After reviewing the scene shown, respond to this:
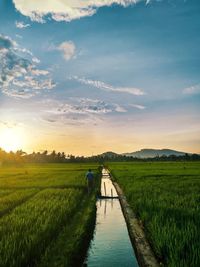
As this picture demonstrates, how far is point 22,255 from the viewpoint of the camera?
510 cm

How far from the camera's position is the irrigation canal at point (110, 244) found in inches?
242

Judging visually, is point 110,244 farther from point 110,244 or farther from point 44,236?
point 44,236

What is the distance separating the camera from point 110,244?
24.2 feet

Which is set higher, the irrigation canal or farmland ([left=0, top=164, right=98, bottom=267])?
farmland ([left=0, top=164, right=98, bottom=267])

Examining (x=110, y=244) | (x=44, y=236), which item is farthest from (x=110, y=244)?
(x=44, y=236)

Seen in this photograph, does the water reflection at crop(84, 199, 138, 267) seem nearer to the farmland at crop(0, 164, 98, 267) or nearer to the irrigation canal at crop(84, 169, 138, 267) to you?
the irrigation canal at crop(84, 169, 138, 267)

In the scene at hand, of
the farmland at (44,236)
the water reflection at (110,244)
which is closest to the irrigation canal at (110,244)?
the water reflection at (110,244)

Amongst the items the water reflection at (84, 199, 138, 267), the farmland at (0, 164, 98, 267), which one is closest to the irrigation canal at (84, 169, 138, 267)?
the water reflection at (84, 199, 138, 267)

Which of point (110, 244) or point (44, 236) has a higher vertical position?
point (44, 236)

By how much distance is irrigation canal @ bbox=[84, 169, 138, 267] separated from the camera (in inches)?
242

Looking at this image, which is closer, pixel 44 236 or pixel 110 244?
pixel 44 236

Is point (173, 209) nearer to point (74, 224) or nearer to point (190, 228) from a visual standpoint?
point (190, 228)

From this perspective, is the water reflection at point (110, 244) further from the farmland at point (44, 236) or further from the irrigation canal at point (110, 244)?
the farmland at point (44, 236)

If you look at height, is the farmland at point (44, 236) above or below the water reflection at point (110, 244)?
above
